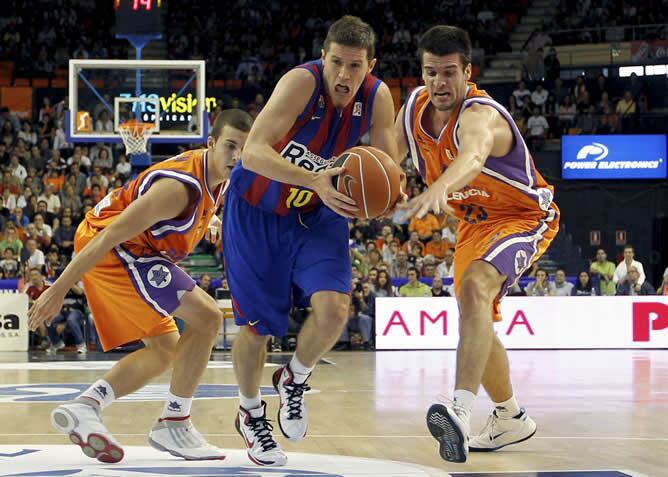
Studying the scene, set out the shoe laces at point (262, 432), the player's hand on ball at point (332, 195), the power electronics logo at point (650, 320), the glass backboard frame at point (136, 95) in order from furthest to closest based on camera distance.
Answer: the glass backboard frame at point (136, 95)
the power electronics logo at point (650, 320)
the shoe laces at point (262, 432)
the player's hand on ball at point (332, 195)

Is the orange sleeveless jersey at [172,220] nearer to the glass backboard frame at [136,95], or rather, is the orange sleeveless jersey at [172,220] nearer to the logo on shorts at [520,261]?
the logo on shorts at [520,261]

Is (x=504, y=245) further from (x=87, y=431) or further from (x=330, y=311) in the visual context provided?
(x=87, y=431)

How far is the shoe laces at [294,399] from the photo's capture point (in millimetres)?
4664

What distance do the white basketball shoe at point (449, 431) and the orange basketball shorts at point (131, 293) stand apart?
4.33 feet

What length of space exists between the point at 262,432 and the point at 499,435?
1.21 m

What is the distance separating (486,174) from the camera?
5078mm

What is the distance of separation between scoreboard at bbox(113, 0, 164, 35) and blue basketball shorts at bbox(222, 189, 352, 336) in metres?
11.7

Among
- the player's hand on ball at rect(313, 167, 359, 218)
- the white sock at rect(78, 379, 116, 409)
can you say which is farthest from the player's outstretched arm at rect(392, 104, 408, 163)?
the white sock at rect(78, 379, 116, 409)

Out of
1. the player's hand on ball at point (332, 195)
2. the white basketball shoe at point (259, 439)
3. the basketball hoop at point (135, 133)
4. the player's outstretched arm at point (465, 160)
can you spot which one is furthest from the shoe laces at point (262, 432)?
the basketball hoop at point (135, 133)

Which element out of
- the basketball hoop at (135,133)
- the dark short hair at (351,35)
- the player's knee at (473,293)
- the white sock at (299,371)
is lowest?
the white sock at (299,371)

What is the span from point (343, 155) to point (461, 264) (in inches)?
42.2

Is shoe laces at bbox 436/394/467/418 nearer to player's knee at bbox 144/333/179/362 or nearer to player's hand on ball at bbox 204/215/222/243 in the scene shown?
player's knee at bbox 144/333/179/362

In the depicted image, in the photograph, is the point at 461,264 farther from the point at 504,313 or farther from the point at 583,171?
the point at 583,171

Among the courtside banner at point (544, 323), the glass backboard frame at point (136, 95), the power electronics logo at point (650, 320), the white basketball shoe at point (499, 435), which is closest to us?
the white basketball shoe at point (499, 435)
